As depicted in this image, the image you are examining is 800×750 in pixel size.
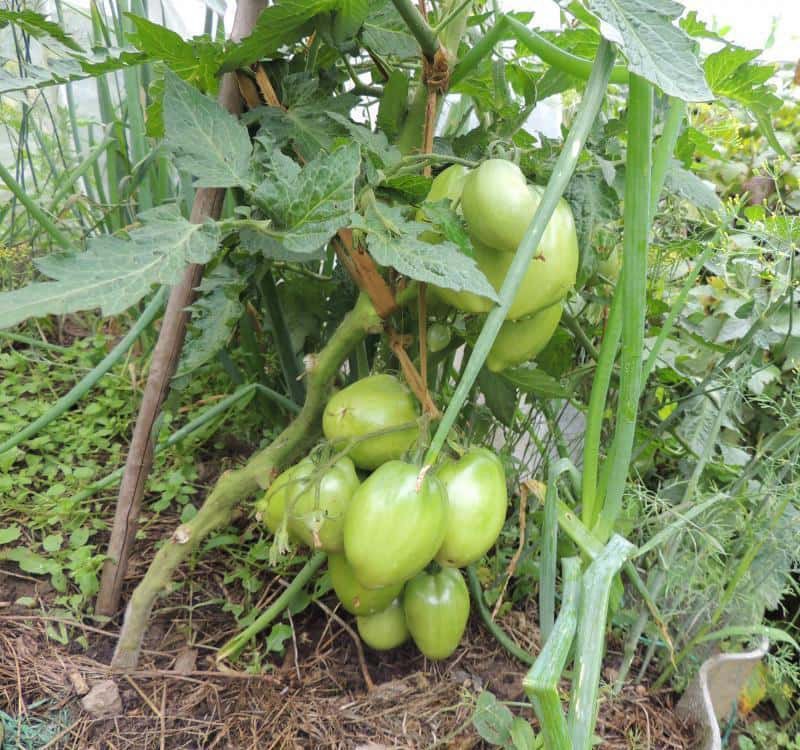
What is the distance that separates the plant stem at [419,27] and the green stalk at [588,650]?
0.44 m

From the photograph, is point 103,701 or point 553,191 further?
point 103,701

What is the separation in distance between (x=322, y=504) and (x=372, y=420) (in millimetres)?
84

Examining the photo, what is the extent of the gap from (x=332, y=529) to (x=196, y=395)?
72 centimetres

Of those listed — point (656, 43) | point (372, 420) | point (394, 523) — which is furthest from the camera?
point (372, 420)

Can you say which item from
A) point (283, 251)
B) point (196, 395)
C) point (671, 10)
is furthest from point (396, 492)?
point (196, 395)

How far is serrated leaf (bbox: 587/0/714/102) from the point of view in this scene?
33 cm

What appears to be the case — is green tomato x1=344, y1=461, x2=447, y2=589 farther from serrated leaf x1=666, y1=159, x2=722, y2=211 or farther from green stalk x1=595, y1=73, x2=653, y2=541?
serrated leaf x1=666, y1=159, x2=722, y2=211

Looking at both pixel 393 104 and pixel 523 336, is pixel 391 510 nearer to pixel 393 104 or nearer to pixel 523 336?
pixel 523 336

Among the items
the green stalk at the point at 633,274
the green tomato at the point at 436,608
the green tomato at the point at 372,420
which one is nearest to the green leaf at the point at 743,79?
the green stalk at the point at 633,274

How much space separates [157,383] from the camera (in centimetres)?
70

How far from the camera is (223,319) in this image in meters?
0.60

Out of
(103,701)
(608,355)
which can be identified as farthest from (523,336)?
(103,701)

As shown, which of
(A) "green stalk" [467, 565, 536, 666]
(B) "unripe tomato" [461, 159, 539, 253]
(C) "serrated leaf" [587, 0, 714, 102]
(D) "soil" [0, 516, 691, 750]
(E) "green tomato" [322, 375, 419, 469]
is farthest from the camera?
(A) "green stalk" [467, 565, 536, 666]

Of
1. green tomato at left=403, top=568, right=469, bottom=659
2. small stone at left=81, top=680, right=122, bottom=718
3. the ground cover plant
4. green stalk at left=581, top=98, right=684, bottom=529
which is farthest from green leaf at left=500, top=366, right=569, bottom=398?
small stone at left=81, top=680, right=122, bottom=718
